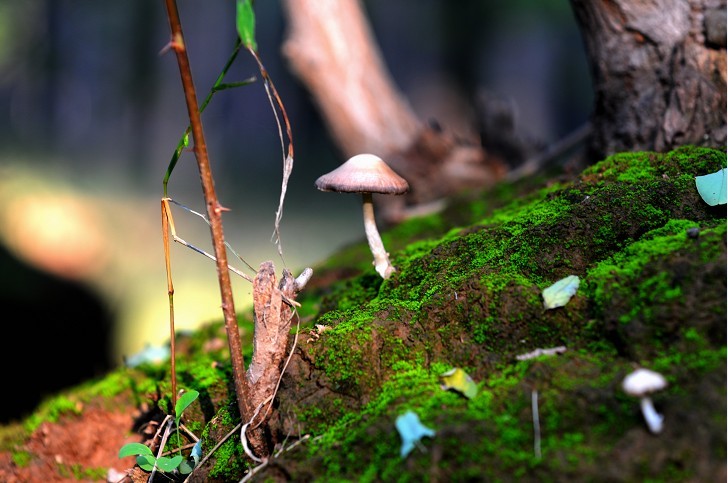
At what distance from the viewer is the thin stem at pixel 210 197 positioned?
1.70 meters

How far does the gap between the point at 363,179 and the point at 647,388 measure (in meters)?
1.36

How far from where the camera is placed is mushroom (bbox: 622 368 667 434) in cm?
142

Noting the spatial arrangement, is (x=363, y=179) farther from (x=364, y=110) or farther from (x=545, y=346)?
(x=364, y=110)

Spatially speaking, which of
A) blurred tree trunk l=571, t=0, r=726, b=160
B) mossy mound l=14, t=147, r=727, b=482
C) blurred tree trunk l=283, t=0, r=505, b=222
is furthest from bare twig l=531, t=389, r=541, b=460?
blurred tree trunk l=283, t=0, r=505, b=222

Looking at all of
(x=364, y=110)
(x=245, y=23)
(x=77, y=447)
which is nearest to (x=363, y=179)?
(x=245, y=23)

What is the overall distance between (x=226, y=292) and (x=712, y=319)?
159cm

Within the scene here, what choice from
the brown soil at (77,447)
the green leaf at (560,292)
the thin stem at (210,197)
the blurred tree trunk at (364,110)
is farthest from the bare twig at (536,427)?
the blurred tree trunk at (364,110)

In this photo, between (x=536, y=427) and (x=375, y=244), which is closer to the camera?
(x=536, y=427)

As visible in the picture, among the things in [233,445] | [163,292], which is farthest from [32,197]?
[233,445]

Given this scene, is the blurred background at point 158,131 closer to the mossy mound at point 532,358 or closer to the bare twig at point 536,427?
the mossy mound at point 532,358

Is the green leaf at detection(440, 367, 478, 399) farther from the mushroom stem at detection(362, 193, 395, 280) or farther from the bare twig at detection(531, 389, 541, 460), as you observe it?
the mushroom stem at detection(362, 193, 395, 280)

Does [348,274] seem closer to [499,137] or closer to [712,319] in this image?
[712,319]

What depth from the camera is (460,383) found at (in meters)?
1.82

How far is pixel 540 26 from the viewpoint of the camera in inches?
475
